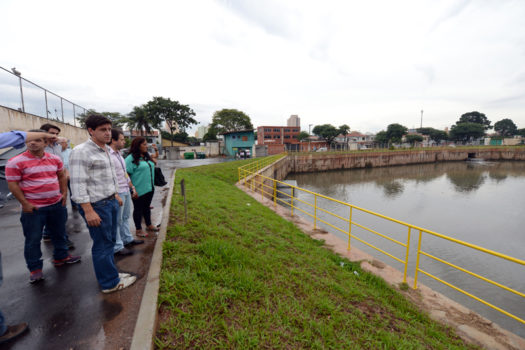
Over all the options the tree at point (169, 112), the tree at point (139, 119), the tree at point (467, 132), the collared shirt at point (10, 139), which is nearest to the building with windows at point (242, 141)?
the tree at point (169, 112)

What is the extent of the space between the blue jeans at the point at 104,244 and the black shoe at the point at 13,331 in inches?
25.7

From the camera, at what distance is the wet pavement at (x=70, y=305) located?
6.59 feet

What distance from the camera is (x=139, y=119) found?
136ft

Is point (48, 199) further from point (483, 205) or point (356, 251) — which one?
point (483, 205)

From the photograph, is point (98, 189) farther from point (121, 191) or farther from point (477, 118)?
point (477, 118)

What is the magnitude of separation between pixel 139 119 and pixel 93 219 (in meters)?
46.4

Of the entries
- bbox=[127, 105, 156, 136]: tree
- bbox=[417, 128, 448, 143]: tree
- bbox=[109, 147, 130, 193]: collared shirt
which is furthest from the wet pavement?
bbox=[417, 128, 448, 143]: tree

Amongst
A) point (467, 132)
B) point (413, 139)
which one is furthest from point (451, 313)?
point (467, 132)

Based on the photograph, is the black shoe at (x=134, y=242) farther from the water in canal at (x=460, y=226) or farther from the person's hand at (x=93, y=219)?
the water in canal at (x=460, y=226)

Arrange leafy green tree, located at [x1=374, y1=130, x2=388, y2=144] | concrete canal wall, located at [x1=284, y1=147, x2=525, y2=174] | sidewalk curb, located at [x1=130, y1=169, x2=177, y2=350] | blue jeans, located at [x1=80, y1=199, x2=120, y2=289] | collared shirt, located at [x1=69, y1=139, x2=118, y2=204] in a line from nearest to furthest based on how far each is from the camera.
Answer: sidewalk curb, located at [x1=130, y1=169, x2=177, y2=350]
collared shirt, located at [x1=69, y1=139, x2=118, y2=204]
blue jeans, located at [x1=80, y1=199, x2=120, y2=289]
concrete canal wall, located at [x1=284, y1=147, x2=525, y2=174]
leafy green tree, located at [x1=374, y1=130, x2=388, y2=144]

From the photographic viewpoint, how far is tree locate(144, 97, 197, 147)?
40625mm

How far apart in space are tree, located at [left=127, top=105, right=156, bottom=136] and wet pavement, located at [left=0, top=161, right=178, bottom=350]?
1712 inches

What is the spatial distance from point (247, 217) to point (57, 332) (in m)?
4.37

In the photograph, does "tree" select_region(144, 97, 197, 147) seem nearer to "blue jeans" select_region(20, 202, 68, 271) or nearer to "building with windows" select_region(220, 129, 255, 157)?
"building with windows" select_region(220, 129, 255, 157)
